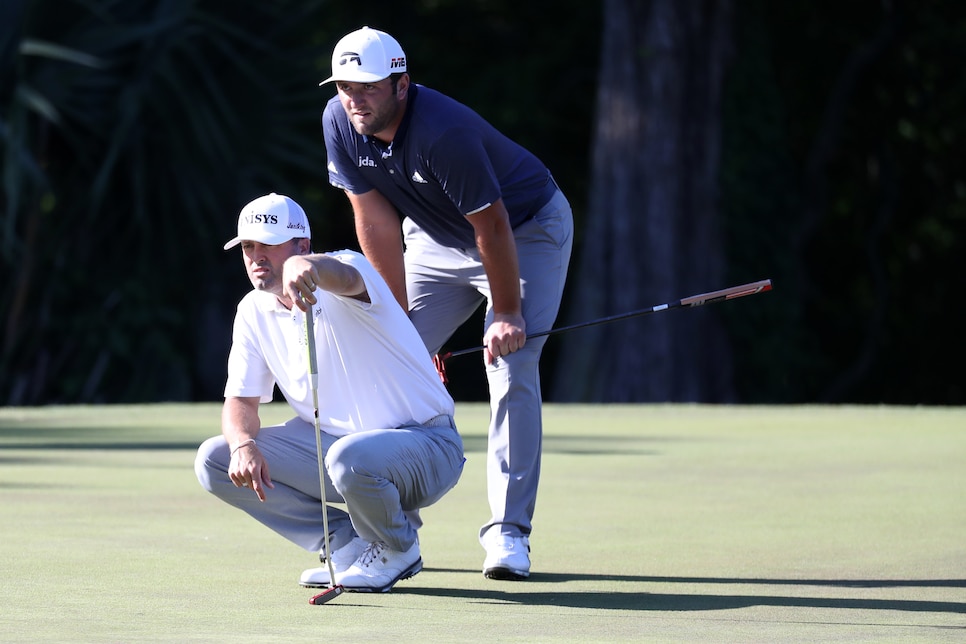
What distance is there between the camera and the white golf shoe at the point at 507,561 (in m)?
4.95

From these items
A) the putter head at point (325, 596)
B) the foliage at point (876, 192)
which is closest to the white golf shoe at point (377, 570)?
the putter head at point (325, 596)

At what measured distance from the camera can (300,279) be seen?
4.41 metres

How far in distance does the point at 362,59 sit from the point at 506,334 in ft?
2.82

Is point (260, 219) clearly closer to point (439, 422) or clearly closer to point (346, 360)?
point (346, 360)

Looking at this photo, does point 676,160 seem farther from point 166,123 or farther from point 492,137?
point 492,137

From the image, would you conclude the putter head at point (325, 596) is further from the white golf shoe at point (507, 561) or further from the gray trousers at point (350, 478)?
the white golf shoe at point (507, 561)

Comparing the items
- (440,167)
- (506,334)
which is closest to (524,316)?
(506,334)

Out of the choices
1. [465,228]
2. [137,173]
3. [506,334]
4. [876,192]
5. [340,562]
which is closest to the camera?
[340,562]

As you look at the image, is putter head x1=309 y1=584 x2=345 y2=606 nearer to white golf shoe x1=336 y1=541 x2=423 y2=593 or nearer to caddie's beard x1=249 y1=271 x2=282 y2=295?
white golf shoe x1=336 y1=541 x2=423 y2=593

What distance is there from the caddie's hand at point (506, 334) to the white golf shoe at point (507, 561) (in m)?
0.54

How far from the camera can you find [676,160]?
15539 mm

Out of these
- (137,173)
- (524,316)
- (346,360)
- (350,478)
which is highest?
(137,173)

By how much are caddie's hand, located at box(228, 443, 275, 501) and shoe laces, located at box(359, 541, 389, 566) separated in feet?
0.96

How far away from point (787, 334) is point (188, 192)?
5580 millimetres
